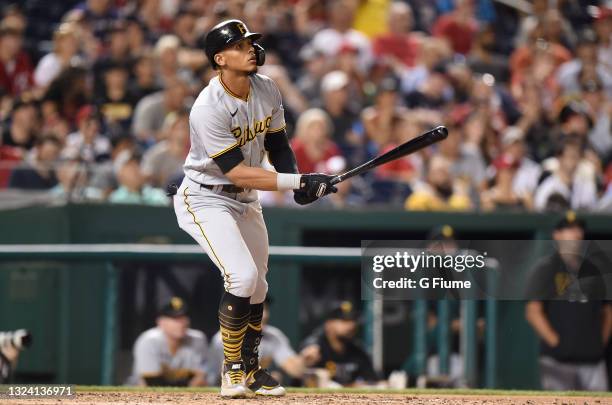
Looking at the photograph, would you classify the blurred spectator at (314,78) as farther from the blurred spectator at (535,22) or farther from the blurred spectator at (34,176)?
the blurred spectator at (34,176)

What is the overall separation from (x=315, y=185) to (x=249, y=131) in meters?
0.46

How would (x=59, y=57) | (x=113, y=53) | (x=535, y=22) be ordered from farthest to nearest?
(x=535, y=22)
(x=59, y=57)
(x=113, y=53)

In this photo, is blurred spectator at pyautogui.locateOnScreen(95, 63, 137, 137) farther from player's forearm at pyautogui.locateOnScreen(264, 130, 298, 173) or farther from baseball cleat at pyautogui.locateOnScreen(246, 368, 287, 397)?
baseball cleat at pyautogui.locateOnScreen(246, 368, 287, 397)

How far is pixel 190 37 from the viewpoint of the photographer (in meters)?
11.5

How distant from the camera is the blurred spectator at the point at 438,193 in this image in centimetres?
954

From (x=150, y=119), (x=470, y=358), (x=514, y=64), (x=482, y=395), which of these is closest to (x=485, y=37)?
(x=514, y=64)

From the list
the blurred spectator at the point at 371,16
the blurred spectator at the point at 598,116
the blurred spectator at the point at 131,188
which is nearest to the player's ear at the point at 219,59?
the blurred spectator at the point at 131,188

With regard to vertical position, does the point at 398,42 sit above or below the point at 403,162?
above

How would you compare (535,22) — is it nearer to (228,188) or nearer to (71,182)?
(71,182)

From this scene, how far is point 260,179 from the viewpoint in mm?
5574

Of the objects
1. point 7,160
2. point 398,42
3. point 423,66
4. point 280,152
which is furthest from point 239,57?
point 398,42

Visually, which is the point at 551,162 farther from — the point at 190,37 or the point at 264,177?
the point at 264,177

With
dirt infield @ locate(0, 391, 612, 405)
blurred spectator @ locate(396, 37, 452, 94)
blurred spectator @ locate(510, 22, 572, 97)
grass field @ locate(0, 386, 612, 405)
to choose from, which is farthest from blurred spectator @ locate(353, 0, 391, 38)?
dirt infield @ locate(0, 391, 612, 405)

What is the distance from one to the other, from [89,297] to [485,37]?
592 centimetres
